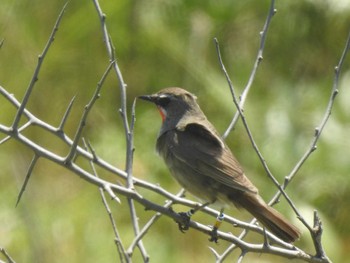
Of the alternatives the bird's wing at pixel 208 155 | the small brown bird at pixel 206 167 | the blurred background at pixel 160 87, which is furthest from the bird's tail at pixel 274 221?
the blurred background at pixel 160 87

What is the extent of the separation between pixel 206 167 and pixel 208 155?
0.27 feet

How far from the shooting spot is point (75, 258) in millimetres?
6785

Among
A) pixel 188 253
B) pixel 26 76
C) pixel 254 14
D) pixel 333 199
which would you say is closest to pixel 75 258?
pixel 188 253

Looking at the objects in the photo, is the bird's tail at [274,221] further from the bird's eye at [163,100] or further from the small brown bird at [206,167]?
the bird's eye at [163,100]

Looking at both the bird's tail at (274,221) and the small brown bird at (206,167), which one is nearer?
the bird's tail at (274,221)

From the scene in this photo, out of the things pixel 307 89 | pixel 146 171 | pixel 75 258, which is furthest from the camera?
pixel 307 89

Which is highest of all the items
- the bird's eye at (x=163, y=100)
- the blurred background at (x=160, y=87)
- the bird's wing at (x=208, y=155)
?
the bird's eye at (x=163, y=100)

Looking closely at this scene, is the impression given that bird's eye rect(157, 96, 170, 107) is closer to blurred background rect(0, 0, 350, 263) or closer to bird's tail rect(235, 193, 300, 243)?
bird's tail rect(235, 193, 300, 243)

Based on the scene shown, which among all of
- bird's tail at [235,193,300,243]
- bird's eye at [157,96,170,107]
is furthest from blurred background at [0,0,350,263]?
bird's tail at [235,193,300,243]

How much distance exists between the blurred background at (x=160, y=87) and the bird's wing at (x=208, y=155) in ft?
5.70

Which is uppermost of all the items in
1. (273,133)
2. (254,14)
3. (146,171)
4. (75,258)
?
(254,14)

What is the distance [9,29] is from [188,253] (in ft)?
7.13

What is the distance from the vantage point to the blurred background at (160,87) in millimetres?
6965

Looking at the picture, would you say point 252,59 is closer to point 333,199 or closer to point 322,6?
point 322,6
